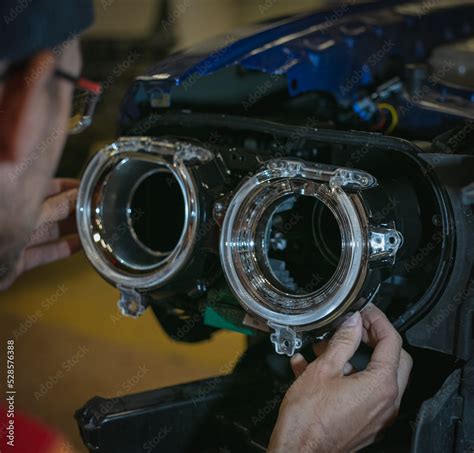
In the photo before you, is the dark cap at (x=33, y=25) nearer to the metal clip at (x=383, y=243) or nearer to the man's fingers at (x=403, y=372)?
the metal clip at (x=383, y=243)

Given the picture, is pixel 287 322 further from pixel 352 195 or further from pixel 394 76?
pixel 394 76

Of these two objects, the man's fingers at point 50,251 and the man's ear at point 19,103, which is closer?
the man's ear at point 19,103

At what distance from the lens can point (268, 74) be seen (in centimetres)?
165

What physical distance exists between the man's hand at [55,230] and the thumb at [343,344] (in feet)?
2.57

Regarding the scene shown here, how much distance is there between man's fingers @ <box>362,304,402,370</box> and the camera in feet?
3.97

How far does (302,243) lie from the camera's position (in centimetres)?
146

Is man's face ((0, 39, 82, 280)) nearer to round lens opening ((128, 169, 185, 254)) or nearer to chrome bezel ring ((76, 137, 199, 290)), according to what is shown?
chrome bezel ring ((76, 137, 199, 290))

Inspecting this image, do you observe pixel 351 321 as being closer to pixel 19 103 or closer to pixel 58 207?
pixel 19 103

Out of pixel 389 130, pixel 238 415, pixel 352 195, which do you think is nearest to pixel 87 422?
pixel 238 415

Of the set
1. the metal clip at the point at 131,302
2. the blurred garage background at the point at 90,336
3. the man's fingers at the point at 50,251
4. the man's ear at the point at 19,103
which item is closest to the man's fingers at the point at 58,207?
the man's fingers at the point at 50,251

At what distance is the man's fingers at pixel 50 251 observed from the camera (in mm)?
1839

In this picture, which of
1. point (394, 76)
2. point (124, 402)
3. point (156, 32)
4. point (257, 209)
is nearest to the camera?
point (257, 209)

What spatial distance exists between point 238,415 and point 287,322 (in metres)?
0.35

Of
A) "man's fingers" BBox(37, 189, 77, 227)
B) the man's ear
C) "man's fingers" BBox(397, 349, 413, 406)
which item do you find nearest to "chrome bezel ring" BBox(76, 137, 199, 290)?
"man's fingers" BBox(37, 189, 77, 227)
